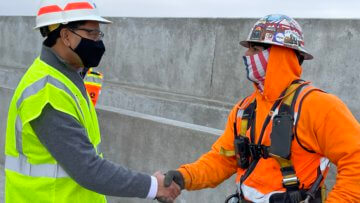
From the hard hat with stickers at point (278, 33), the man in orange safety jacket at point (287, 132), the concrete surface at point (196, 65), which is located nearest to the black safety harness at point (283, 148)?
the man in orange safety jacket at point (287, 132)

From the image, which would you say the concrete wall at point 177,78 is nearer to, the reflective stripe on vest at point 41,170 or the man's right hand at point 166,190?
the man's right hand at point 166,190

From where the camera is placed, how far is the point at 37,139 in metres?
2.66

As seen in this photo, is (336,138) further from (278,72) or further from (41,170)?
(41,170)

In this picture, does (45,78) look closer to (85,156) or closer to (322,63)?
(85,156)

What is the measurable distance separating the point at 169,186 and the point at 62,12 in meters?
1.33

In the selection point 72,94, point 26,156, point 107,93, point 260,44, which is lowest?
point 107,93

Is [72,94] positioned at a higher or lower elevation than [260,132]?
higher

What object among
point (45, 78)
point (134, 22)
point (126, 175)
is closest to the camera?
point (45, 78)

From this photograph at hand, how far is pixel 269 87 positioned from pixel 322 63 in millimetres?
2437

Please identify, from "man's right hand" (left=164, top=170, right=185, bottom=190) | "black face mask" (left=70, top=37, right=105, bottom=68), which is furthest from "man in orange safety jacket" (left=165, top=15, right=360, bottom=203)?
"black face mask" (left=70, top=37, right=105, bottom=68)

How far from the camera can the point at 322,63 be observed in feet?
16.6

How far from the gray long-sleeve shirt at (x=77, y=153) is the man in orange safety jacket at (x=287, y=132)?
2.25 ft

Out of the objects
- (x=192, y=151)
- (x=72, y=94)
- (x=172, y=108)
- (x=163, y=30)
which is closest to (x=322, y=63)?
(x=192, y=151)

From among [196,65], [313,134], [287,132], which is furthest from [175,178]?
[196,65]
